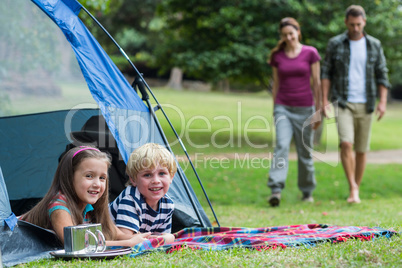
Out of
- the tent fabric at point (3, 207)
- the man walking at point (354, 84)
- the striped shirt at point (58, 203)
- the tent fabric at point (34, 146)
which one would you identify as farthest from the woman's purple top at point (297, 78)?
the tent fabric at point (3, 207)

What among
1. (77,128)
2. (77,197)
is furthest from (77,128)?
(77,197)

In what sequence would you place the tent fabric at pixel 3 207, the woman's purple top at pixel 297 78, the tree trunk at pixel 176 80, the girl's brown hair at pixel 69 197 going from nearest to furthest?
the tent fabric at pixel 3 207
the girl's brown hair at pixel 69 197
the woman's purple top at pixel 297 78
the tree trunk at pixel 176 80

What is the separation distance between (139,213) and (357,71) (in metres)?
3.35

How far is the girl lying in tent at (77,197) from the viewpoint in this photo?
9.93 ft

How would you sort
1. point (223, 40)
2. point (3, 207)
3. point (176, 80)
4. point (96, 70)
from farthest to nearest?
1. point (176, 80)
2. point (223, 40)
3. point (96, 70)
4. point (3, 207)

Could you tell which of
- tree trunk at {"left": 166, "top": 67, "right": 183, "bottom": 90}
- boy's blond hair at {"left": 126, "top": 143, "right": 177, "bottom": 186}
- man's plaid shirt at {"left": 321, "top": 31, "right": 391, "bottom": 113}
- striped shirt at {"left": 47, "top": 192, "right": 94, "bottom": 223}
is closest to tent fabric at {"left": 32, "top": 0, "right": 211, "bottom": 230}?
boy's blond hair at {"left": 126, "top": 143, "right": 177, "bottom": 186}

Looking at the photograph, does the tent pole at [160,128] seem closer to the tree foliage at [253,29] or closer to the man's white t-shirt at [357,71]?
the man's white t-shirt at [357,71]

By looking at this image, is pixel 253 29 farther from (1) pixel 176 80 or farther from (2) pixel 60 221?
(1) pixel 176 80

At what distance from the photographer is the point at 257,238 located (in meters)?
3.12

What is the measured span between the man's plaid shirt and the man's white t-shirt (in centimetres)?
3

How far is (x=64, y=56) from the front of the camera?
5125 millimetres

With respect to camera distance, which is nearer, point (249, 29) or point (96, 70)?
point (96, 70)

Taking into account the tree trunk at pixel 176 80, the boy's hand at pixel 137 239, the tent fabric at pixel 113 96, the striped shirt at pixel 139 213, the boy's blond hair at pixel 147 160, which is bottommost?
the boy's hand at pixel 137 239

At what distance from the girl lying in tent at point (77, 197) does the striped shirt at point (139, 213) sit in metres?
0.08
